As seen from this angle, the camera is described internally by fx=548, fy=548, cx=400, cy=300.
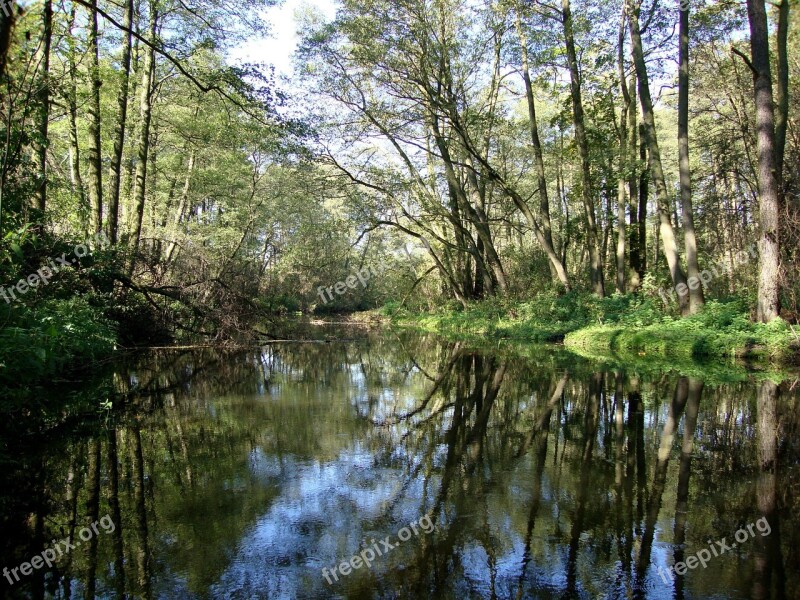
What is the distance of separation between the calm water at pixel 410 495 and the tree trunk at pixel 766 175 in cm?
407

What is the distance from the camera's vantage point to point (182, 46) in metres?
15.5

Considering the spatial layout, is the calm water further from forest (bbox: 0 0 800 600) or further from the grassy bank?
the grassy bank

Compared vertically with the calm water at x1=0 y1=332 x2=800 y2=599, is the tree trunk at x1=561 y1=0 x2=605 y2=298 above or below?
above

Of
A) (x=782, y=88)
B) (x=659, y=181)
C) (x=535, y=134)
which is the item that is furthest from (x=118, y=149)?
(x=782, y=88)

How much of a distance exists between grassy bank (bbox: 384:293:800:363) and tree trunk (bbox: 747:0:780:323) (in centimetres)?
→ 61

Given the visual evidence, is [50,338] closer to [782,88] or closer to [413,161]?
[782,88]

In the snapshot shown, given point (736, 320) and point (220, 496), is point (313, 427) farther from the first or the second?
point (736, 320)

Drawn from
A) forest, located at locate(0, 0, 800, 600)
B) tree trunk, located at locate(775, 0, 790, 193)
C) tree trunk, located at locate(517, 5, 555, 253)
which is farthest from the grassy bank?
tree trunk, located at locate(775, 0, 790, 193)

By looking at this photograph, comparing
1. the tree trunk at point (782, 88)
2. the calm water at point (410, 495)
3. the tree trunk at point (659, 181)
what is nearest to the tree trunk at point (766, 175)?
the tree trunk at point (782, 88)

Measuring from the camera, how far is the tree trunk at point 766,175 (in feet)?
36.6

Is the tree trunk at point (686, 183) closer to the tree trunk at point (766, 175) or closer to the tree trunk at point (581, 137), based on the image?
the tree trunk at point (766, 175)

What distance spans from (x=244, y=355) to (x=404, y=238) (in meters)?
27.0

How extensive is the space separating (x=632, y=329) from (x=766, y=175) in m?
4.56

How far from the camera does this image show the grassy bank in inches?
435
